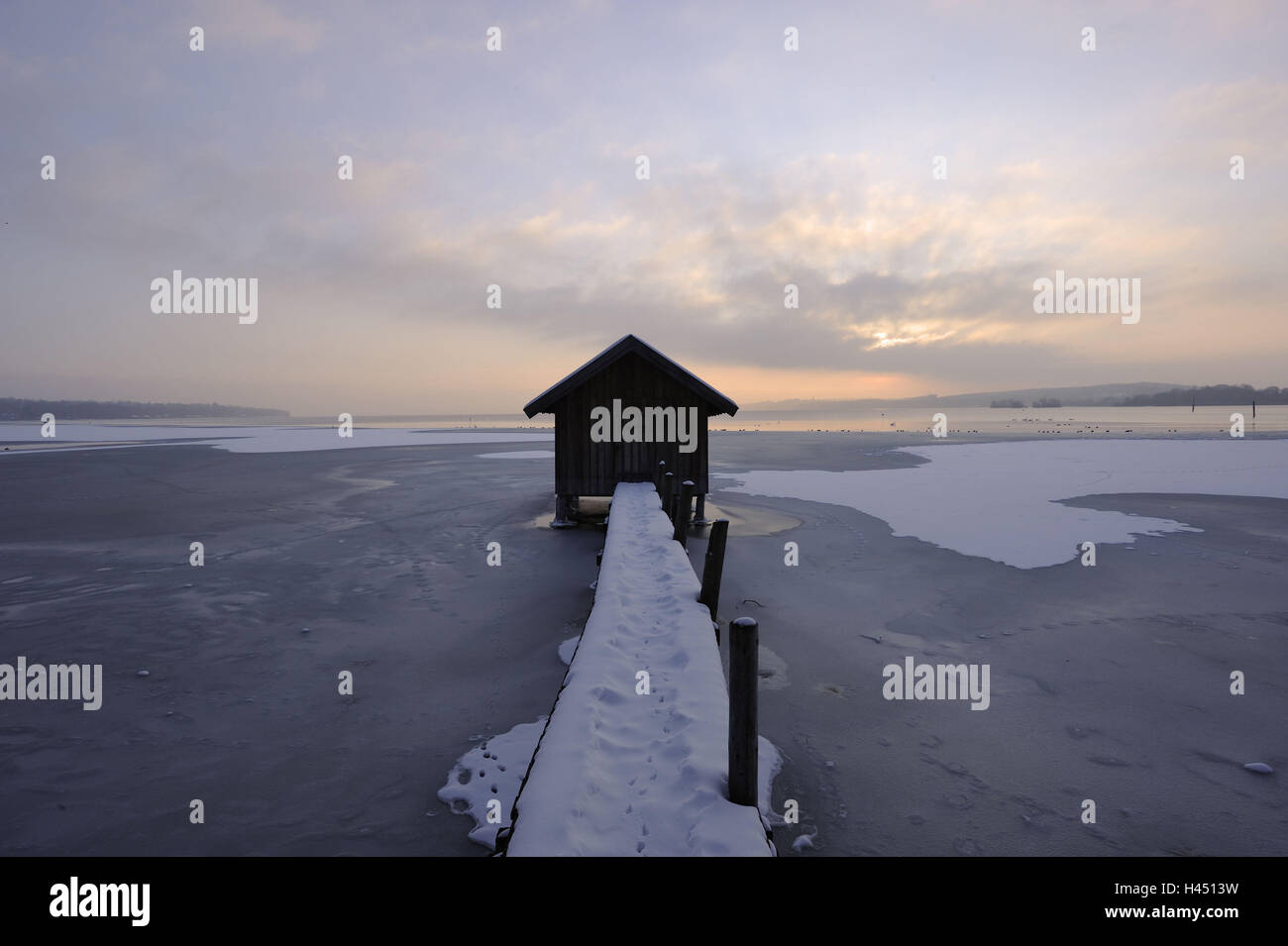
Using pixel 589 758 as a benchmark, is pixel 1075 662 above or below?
below

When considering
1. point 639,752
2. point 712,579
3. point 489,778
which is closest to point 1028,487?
point 712,579

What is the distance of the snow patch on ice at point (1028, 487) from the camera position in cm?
1568

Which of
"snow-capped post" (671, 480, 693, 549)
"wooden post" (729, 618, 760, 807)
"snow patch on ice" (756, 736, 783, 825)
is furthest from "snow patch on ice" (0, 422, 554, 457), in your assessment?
"wooden post" (729, 618, 760, 807)

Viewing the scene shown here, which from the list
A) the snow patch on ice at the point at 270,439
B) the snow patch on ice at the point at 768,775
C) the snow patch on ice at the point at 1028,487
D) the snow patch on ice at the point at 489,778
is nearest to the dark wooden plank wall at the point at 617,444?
the snow patch on ice at the point at 1028,487

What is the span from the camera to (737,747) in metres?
3.92

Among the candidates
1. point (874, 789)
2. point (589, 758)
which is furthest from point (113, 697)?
point (874, 789)

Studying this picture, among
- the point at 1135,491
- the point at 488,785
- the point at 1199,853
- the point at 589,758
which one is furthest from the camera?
the point at 1135,491

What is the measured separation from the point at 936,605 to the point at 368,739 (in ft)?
29.6

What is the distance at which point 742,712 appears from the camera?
3.98 m

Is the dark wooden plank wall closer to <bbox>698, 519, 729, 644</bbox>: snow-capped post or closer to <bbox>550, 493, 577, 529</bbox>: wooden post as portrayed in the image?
<bbox>550, 493, 577, 529</bbox>: wooden post

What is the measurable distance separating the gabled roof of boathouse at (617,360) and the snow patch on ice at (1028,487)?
261 inches

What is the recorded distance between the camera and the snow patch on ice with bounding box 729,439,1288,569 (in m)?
15.7

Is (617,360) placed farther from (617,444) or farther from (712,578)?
(712,578)
